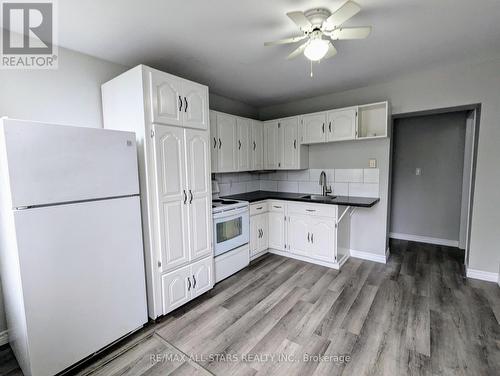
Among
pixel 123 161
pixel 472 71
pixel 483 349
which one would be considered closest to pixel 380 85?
pixel 472 71

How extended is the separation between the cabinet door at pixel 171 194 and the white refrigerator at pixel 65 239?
0.21m

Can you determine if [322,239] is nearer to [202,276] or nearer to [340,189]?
[340,189]

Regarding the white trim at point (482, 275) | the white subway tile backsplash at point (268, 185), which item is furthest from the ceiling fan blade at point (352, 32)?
the white trim at point (482, 275)

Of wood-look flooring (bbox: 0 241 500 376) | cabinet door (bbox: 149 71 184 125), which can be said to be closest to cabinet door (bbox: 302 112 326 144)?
wood-look flooring (bbox: 0 241 500 376)

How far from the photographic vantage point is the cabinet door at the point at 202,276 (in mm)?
2451

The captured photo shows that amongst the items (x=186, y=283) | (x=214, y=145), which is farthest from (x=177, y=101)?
(x=186, y=283)

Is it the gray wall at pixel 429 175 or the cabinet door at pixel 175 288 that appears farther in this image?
the gray wall at pixel 429 175

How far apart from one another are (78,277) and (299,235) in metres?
2.58

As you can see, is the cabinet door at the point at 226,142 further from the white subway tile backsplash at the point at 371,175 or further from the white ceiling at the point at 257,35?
the white subway tile backsplash at the point at 371,175

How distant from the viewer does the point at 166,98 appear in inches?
83.4

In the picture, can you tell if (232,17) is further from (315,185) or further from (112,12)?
(315,185)

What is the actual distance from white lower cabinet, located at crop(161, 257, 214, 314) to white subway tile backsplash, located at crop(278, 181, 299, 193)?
204cm

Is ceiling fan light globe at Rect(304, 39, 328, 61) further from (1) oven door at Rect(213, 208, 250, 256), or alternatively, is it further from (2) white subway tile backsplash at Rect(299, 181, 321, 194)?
(2) white subway tile backsplash at Rect(299, 181, 321, 194)

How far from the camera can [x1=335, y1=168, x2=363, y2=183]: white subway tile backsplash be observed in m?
3.46
